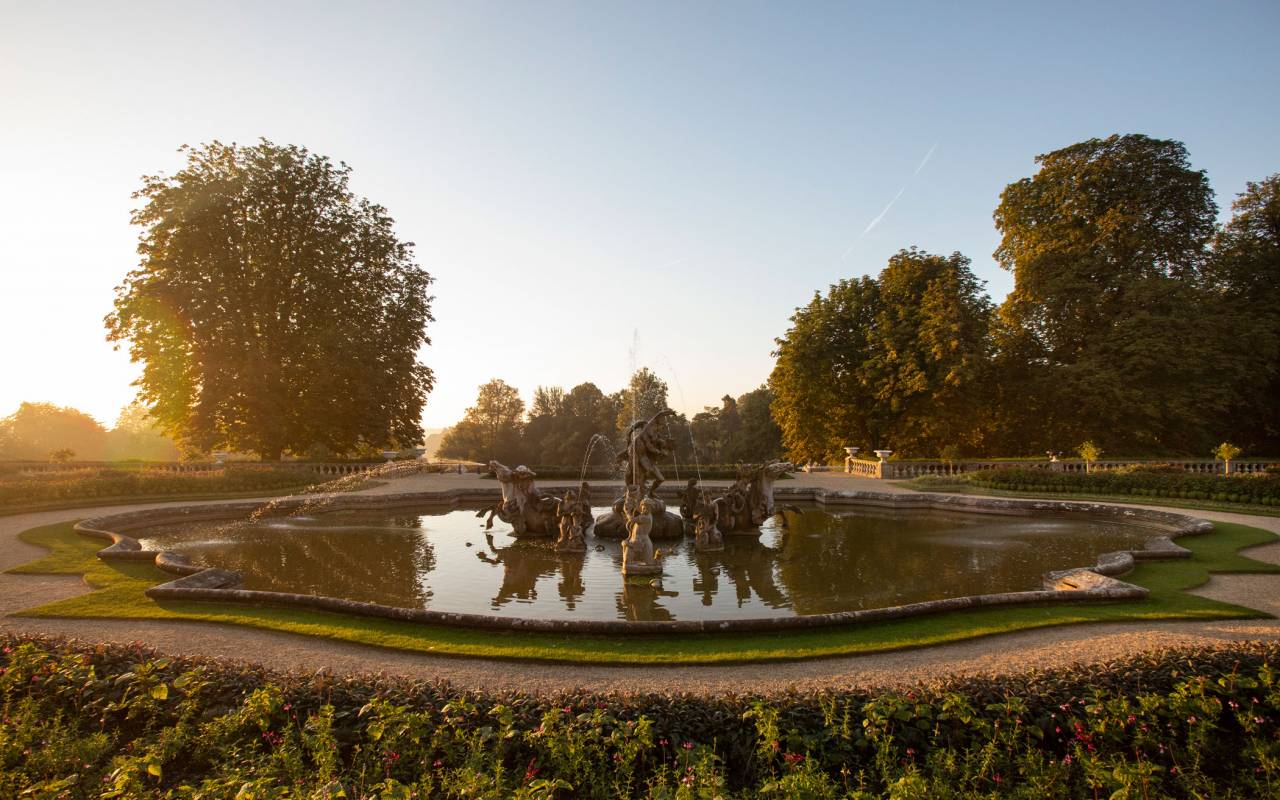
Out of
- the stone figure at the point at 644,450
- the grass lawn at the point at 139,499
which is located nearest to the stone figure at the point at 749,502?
the stone figure at the point at 644,450

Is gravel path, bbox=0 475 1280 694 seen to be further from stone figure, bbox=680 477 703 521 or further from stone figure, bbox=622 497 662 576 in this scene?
stone figure, bbox=680 477 703 521

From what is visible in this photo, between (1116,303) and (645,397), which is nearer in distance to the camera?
(1116,303)

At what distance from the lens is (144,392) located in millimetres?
32906

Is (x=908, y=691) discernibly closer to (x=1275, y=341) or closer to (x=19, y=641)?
(x=19, y=641)

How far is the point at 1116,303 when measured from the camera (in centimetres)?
3631

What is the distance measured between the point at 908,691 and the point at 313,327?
35.5 m

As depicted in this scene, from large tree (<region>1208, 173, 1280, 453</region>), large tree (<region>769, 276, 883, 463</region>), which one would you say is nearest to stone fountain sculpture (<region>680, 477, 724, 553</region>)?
large tree (<region>769, 276, 883, 463</region>)

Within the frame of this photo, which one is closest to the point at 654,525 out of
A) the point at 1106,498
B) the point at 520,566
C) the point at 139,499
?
the point at 520,566

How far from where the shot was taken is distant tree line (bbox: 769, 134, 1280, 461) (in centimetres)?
3444

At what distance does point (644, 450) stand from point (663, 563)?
3379 mm

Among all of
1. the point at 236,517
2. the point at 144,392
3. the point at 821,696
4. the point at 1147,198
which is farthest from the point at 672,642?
the point at 1147,198

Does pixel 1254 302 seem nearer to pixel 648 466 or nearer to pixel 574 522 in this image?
pixel 648 466

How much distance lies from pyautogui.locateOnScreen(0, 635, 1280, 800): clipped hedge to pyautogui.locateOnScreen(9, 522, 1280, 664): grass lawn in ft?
7.78

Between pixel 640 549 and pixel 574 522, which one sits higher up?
pixel 574 522
